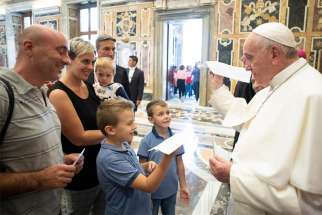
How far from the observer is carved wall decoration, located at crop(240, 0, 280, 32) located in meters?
9.00

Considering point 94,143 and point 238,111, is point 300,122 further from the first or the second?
point 94,143

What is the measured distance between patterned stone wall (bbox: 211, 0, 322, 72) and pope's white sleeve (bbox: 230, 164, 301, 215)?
8372 millimetres

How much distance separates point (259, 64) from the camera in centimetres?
175

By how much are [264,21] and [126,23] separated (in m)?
5.42

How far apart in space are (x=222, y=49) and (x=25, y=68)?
29.7 feet

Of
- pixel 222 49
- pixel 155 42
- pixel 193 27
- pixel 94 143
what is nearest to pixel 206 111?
pixel 222 49

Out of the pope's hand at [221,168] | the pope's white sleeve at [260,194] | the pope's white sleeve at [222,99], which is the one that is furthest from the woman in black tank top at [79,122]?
the pope's white sleeve at [222,99]

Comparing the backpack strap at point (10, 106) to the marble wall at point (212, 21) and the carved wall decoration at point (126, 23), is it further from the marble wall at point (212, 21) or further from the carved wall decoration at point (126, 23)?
the carved wall decoration at point (126, 23)

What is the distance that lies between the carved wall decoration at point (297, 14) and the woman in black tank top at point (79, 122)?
836 cm

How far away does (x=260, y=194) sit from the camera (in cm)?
146

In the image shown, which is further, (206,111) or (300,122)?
(206,111)

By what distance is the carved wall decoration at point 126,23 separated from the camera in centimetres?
1162

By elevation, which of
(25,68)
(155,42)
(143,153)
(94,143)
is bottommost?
(143,153)

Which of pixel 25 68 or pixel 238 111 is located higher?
pixel 25 68
